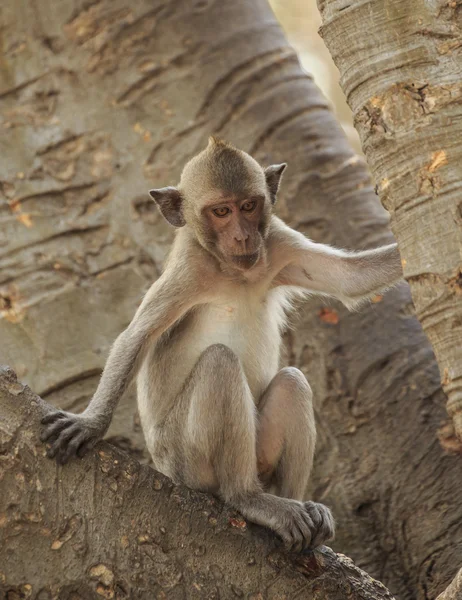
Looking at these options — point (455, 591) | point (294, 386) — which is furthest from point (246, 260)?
point (455, 591)

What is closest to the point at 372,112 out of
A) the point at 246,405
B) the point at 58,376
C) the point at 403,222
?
the point at 403,222

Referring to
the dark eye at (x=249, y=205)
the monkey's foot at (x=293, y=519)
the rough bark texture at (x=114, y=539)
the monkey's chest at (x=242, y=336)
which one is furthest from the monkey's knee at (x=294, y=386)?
the rough bark texture at (x=114, y=539)

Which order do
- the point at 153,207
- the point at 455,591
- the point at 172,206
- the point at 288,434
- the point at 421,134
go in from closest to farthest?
1. the point at 455,591
2. the point at 421,134
3. the point at 288,434
4. the point at 172,206
5. the point at 153,207

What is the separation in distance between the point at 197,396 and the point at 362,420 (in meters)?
1.71

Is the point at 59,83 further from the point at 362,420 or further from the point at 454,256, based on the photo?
the point at 454,256

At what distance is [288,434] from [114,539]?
1587 mm

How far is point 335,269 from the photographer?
215 inches

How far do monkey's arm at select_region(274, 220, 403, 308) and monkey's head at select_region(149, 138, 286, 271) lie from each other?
10.7 inches

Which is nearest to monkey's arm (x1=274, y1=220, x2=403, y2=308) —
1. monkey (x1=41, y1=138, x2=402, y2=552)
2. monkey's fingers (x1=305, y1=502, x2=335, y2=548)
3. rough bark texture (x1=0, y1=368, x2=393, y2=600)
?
monkey (x1=41, y1=138, x2=402, y2=552)

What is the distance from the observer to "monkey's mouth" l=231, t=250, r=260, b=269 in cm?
504

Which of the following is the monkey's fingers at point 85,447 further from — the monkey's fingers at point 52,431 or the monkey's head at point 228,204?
the monkey's head at point 228,204

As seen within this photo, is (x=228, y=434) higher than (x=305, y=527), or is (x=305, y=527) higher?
(x=228, y=434)

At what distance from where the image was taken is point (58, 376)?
247 inches

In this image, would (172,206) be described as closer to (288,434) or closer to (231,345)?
(231,345)
